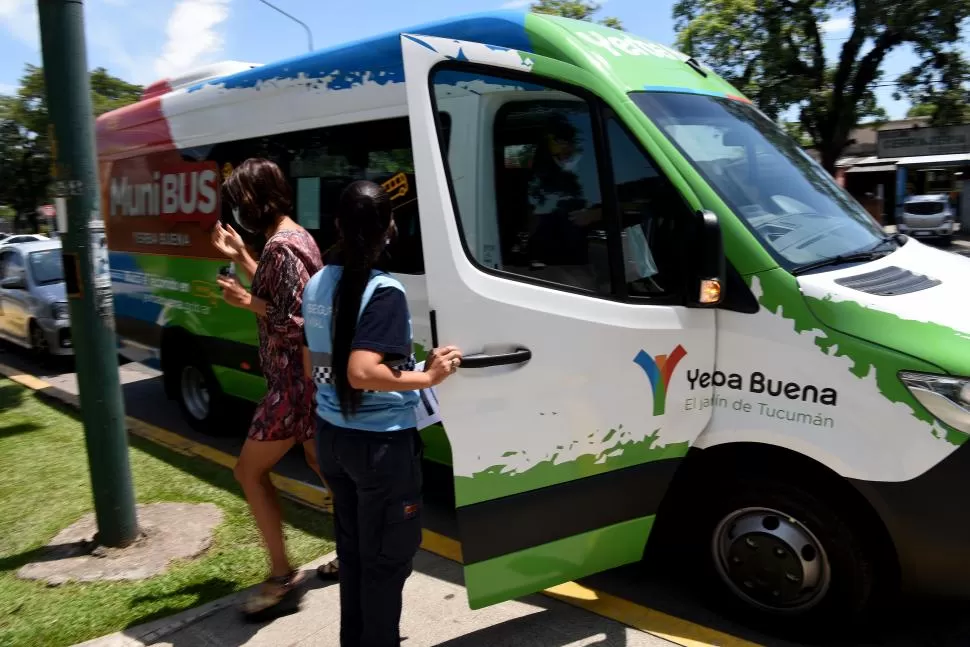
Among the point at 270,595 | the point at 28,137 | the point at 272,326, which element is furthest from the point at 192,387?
the point at 28,137

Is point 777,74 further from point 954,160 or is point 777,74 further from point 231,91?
point 231,91

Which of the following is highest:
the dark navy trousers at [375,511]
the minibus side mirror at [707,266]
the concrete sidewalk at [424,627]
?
the minibus side mirror at [707,266]

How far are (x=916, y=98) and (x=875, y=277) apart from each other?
980 inches

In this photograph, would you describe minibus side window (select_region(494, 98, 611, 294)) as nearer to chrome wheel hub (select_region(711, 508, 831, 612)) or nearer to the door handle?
the door handle

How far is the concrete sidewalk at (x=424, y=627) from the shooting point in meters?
3.20

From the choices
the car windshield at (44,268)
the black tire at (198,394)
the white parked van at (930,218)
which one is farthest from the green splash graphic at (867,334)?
the white parked van at (930,218)

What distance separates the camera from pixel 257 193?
3.16 m

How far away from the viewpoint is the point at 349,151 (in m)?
4.40

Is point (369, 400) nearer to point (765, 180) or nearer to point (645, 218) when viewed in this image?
point (645, 218)

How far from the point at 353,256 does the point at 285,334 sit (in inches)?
36.0

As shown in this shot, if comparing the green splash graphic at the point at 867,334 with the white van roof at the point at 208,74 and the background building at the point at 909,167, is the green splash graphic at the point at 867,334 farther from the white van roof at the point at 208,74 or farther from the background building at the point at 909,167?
the background building at the point at 909,167

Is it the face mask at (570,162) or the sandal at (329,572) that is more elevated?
the face mask at (570,162)

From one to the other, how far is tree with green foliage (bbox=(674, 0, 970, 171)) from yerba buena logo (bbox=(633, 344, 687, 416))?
2180 cm

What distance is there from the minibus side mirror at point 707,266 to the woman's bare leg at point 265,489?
1790 millimetres
